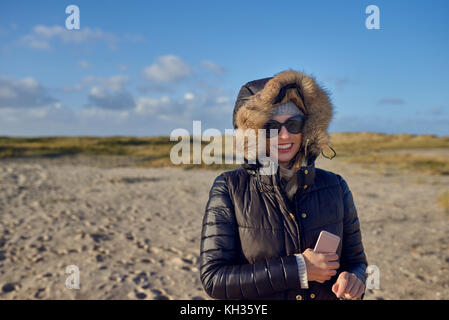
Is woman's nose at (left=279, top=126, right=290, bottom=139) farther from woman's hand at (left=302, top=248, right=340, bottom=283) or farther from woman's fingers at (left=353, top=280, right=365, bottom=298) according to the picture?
woman's fingers at (left=353, top=280, right=365, bottom=298)

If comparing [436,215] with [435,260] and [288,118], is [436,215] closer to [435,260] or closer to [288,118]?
[435,260]

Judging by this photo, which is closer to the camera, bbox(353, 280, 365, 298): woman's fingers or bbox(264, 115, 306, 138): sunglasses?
bbox(353, 280, 365, 298): woman's fingers

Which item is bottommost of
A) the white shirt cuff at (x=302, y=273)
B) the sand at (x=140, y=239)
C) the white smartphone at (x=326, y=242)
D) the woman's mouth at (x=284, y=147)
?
the sand at (x=140, y=239)

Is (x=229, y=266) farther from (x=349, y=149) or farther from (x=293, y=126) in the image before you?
(x=349, y=149)

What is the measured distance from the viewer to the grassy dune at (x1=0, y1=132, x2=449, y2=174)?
73.9 ft

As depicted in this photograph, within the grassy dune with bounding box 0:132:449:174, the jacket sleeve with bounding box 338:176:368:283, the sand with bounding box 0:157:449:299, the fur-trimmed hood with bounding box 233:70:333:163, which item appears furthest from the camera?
the grassy dune with bounding box 0:132:449:174

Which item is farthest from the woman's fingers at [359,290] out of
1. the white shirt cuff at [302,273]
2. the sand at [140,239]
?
the sand at [140,239]

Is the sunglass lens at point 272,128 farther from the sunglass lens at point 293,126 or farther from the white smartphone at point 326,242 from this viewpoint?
the white smartphone at point 326,242

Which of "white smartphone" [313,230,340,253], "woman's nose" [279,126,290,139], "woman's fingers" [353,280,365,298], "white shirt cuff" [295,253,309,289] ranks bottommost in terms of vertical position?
"woman's fingers" [353,280,365,298]

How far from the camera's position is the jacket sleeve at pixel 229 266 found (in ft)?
6.03

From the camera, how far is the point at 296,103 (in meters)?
2.11

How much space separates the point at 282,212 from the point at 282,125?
0.52 metres

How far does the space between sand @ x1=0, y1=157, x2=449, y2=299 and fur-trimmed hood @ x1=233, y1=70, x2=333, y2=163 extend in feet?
12.2

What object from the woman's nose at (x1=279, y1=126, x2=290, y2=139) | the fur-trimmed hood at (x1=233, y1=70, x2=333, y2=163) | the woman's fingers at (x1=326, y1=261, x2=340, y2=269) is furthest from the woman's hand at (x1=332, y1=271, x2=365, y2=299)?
the woman's nose at (x1=279, y1=126, x2=290, y2=139)
